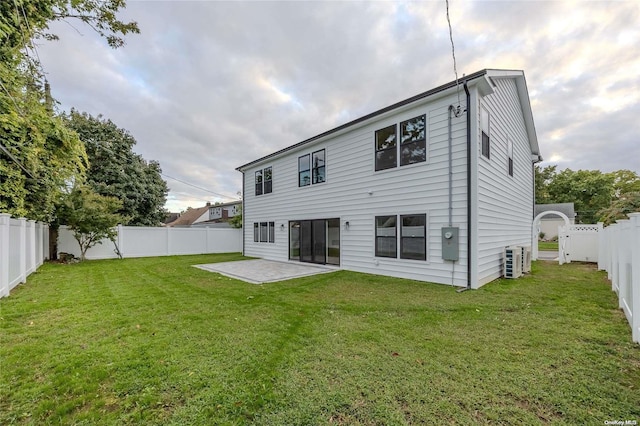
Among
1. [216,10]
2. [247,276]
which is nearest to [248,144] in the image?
[216,10]

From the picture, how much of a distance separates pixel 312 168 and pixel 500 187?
6341 millimetres

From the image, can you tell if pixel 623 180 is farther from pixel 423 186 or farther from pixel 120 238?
pixel 120 238

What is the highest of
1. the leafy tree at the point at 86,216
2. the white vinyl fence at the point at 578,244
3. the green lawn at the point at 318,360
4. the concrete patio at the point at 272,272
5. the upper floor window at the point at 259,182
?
the upper floor window at the point at 259,182

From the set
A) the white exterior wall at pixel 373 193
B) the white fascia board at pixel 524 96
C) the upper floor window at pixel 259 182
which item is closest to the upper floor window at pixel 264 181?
the upper floor window at pixel 259 182

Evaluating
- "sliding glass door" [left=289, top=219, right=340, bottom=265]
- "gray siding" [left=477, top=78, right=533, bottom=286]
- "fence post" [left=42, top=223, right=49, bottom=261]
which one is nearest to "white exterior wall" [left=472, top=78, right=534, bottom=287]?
"gray siding" [left=477, top=78, right=533, bottom=286]

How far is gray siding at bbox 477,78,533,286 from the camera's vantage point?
6.80 meters

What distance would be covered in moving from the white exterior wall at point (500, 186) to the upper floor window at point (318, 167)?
5314 mm

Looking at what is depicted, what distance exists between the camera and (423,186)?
7266 millimetres

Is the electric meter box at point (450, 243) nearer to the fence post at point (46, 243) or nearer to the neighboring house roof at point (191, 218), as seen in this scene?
the fence post at point (46, 243)

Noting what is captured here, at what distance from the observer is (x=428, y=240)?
7.12 meters

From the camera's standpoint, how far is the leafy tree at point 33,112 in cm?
673

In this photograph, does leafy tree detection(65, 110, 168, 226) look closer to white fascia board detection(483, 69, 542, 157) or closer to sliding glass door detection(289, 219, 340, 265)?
sliding glass door detection(289, 219, 340, 265)

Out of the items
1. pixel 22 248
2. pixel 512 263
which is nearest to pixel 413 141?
pixel 512 263

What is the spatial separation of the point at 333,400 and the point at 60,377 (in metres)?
2.67
